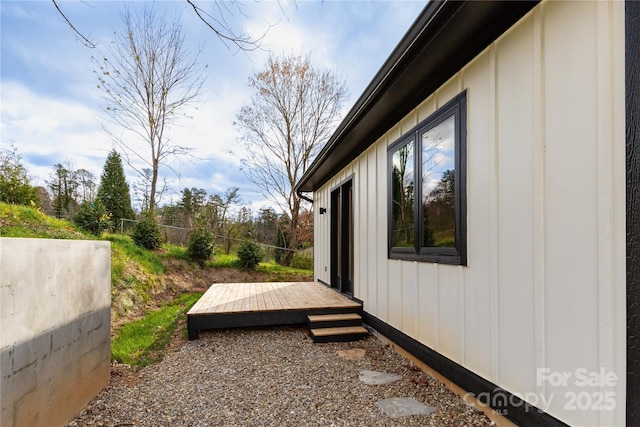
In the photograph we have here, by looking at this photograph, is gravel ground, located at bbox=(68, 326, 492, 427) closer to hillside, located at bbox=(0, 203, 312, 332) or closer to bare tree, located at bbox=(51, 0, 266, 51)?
hillside, located at bbox=(0, 203, 312, 332)

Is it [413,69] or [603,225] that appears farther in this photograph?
[413,69]

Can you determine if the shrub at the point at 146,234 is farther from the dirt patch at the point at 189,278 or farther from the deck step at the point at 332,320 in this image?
the deck step at the point at 332,320

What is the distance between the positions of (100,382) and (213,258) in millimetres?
7265

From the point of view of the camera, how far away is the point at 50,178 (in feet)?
33.8

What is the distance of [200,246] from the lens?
9164 mm

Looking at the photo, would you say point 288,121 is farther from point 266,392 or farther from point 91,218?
point 266,392

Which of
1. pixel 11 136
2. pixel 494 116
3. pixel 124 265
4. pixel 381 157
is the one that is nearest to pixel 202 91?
pixel 11 136

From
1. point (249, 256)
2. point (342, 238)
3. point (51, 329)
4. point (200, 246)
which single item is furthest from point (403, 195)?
point (200, 246)

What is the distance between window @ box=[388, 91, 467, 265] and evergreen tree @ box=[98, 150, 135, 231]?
9.23m

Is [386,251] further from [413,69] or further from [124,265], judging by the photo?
[124,265]

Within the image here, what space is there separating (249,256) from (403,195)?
6999mm

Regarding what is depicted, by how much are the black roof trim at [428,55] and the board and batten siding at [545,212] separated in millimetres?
91

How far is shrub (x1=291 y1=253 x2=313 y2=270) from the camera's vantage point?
11844 millimetres

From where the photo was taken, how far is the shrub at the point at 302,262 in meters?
11.8
